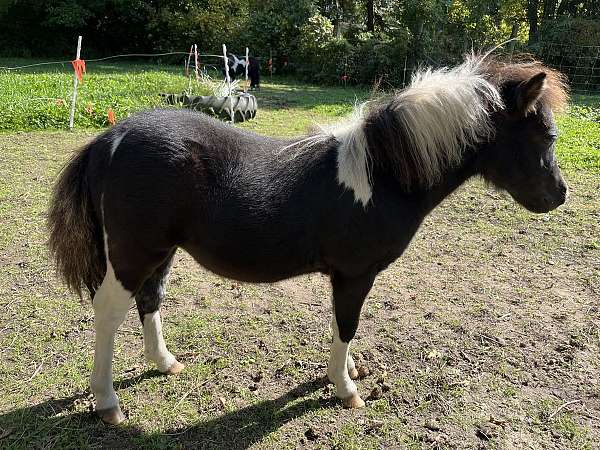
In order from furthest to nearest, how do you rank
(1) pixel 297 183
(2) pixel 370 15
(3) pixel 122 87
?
(2) pixel 370 15 < (3) pixel 122 87 < (1) pixel 297 183

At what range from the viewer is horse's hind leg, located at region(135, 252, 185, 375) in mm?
2953

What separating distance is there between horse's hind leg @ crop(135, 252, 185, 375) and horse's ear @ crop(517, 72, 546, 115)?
2.14 metres

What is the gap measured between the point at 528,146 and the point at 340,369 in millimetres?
1658

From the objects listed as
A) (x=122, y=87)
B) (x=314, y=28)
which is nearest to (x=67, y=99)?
(x=122, y=87)

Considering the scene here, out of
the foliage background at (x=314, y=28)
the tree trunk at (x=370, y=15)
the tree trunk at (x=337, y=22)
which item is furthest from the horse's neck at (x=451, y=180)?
the tree trunk at (x=370, y=15)

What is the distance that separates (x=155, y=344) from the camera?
10.0 feet

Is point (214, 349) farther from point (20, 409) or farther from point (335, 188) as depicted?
point (335, 188)

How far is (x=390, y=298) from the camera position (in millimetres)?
4074

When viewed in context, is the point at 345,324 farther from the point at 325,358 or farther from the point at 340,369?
the point at 325,358

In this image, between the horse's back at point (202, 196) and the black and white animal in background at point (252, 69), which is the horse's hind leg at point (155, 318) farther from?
the black and white animal in background at point (252, 69)

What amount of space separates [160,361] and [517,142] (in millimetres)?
2514

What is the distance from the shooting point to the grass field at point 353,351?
8.91ft

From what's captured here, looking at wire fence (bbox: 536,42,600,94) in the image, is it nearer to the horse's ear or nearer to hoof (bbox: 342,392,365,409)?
the horse's ear

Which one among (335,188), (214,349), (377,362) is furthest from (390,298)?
(335,188)
